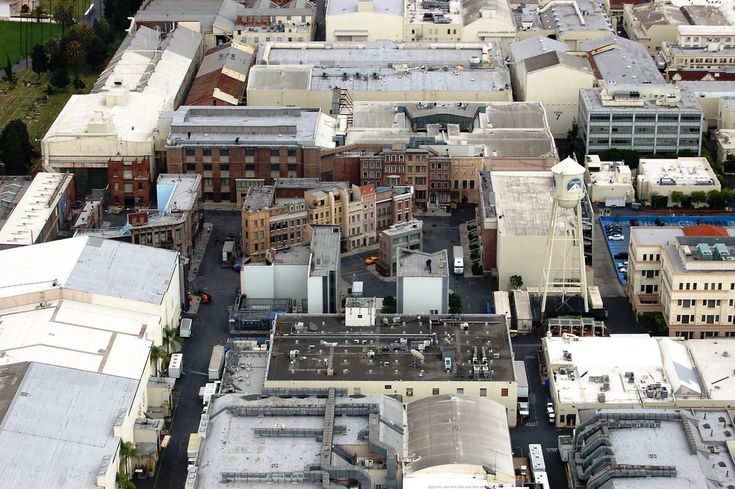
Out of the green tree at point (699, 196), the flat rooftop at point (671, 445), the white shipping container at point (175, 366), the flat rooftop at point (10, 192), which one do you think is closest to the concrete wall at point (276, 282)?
the white shipping container at point (175, 366)

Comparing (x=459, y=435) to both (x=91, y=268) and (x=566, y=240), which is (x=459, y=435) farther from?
(x=91, y=268)

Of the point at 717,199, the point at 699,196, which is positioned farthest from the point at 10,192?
the point at 717,199

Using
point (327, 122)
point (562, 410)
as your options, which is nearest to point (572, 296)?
point (562, 410)

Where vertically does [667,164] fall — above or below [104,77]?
below

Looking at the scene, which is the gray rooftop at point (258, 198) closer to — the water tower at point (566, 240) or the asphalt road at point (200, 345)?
the asphalt road at point (200, 345)

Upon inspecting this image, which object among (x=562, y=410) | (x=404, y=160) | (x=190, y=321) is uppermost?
(x=404, y=160)

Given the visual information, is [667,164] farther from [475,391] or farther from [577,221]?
[475,391]
